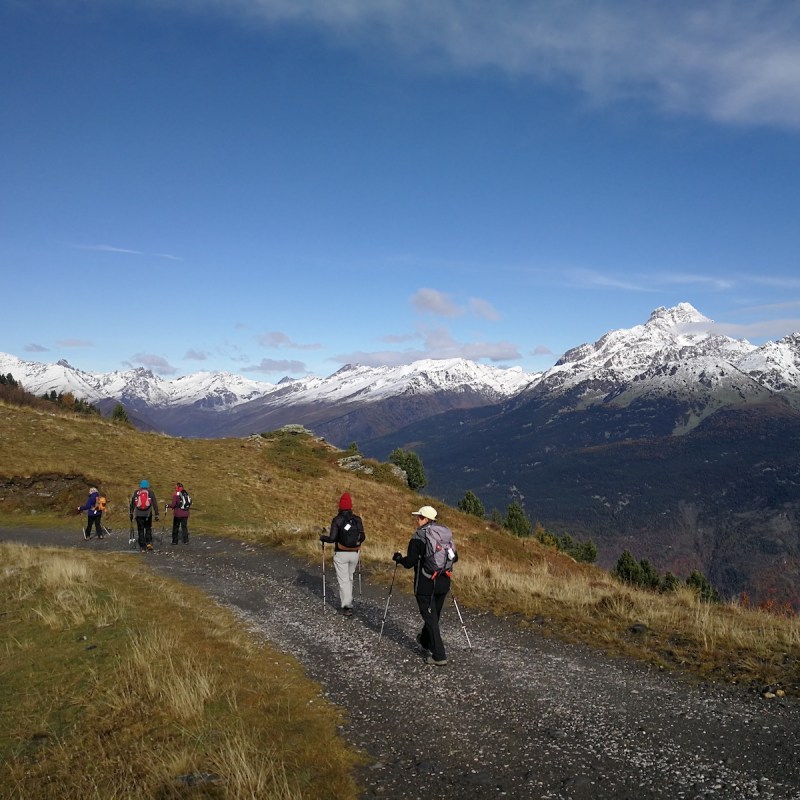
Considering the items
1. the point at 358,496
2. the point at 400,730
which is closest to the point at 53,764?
the point at 400,730

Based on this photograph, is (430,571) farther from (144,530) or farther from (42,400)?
(42,400)

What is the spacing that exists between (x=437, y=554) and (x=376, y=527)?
29.4 m

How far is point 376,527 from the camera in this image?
39.1 metres

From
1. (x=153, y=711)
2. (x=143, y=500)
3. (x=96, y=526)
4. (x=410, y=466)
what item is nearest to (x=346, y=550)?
(x=153, y=711)

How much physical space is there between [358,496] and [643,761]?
40.9 metres

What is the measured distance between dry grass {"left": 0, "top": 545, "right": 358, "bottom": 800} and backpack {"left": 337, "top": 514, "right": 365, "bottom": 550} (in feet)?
9.67

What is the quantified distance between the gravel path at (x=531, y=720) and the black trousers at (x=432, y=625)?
357mm

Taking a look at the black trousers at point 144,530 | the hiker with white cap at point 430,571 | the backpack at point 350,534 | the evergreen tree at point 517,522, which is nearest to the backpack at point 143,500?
the black trousers at point 144,530

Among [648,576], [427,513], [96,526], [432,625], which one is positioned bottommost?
[648,576]

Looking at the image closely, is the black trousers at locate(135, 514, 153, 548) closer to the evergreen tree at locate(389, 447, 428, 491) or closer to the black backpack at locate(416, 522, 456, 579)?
the black backpack at locate(416, 522, 456, 579)

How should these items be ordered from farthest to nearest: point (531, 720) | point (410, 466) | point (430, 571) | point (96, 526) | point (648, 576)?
point (410, 466)
point (648, 576)
point (96, 526)
point (430, 571)
point (531, 720)

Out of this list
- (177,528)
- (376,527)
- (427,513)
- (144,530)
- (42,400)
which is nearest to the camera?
(427,513)

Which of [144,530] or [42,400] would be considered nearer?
[144,530]

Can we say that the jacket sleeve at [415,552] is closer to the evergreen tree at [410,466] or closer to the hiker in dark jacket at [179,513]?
the hiker in dark jacket at [179,513]
